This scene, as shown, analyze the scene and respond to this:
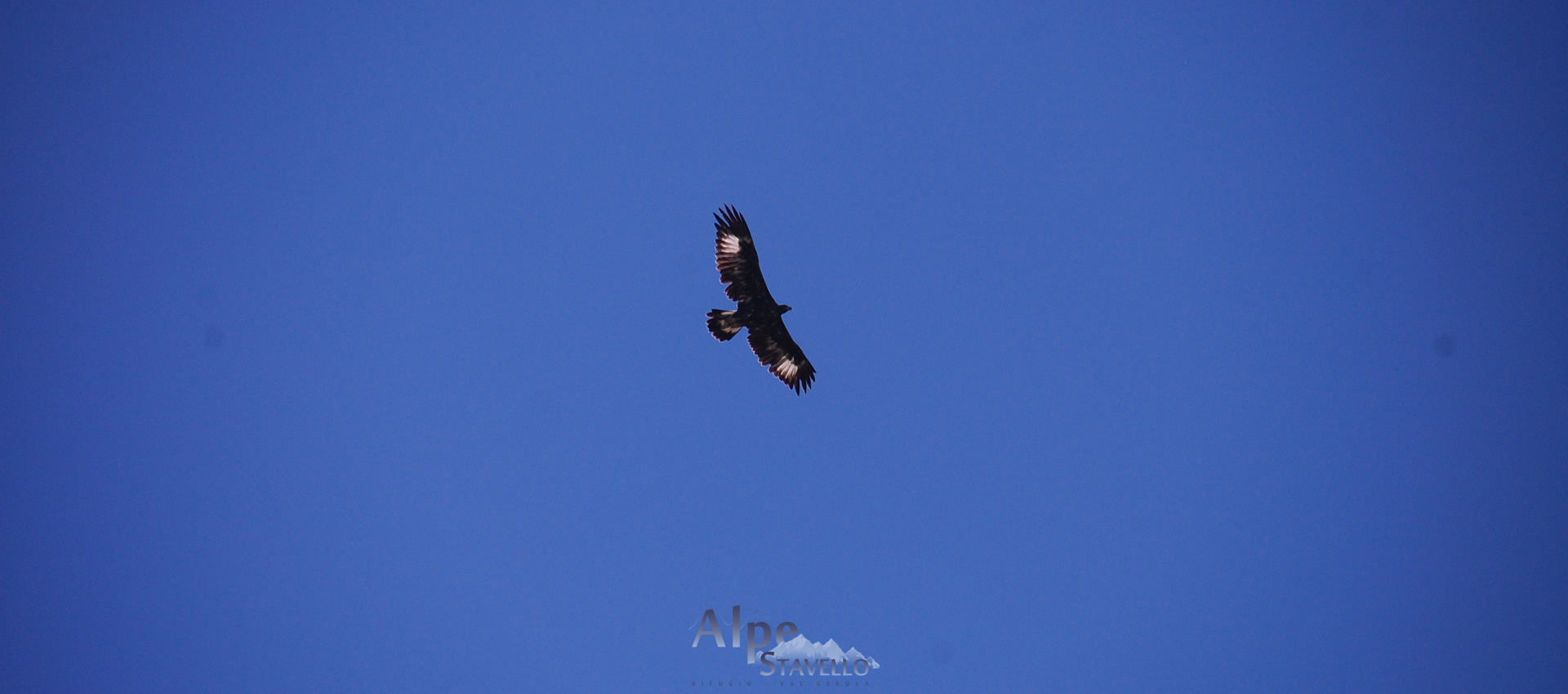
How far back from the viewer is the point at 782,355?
20.7 m

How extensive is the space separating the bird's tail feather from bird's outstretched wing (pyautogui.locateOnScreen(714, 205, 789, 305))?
2.24 ft

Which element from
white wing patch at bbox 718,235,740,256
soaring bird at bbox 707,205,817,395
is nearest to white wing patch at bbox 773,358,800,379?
soaring bird at bbox 707,205,817,395

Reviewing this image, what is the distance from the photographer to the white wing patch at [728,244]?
18.3 meters

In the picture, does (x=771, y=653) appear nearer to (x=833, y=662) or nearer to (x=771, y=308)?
(x=833, y=662)

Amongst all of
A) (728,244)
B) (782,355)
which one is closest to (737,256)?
(728,244)

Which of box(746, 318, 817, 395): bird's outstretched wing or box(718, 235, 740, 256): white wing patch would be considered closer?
box(718, 235, 740, 256): white wing patch

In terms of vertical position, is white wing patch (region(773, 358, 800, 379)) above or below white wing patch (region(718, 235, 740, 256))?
below

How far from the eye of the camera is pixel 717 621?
47.3 metres

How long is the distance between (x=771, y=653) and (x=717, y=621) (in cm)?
345

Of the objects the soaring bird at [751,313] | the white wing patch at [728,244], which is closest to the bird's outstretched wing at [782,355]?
the soaring bird at [751,313]

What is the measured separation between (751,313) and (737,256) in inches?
62.5

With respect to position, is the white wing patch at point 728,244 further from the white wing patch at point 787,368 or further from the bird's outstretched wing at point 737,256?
the white wing patch at point 787,368

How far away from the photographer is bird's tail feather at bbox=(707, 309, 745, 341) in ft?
63.2

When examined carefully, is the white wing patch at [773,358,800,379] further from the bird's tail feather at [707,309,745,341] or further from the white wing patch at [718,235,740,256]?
the white wing patch at [718,235,740,256]
